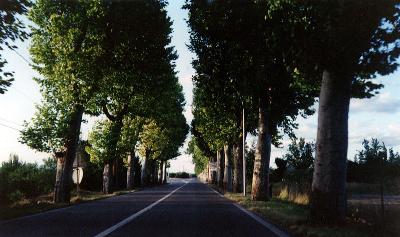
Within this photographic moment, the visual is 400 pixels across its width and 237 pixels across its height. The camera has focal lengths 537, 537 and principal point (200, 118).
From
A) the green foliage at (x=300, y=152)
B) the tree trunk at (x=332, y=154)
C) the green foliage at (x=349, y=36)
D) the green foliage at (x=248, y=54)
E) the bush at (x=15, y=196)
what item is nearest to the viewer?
the green foliage at (x=349, y=36)

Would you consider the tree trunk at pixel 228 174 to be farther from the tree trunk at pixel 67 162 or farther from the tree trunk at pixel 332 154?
the tree trunk at pixel 332 154

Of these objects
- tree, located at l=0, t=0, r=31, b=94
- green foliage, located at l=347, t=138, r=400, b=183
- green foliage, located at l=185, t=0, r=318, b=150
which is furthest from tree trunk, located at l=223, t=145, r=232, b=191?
tree, located at l=0, t=0, r=31, b=94

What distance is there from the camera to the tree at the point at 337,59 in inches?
443

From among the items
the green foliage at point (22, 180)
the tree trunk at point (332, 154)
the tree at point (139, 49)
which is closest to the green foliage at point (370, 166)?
the tree trunk at point (332, 154)

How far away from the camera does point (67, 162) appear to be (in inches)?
1068

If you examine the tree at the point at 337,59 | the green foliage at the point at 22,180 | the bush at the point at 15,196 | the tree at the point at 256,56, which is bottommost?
the bush at the point at 15,196

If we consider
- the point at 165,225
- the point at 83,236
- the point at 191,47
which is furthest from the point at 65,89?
the point at 83,236

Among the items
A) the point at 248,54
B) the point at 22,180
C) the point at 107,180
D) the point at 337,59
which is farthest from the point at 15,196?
the point at 337,59

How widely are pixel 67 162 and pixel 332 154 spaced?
690 inches

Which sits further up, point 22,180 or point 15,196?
point 22,180

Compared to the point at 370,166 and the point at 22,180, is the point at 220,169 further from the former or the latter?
the point at 370,166

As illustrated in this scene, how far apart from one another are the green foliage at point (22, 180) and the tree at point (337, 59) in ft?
87.8

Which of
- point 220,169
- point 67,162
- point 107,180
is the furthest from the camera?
point 220,169

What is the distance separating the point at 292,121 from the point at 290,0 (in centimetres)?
2872
